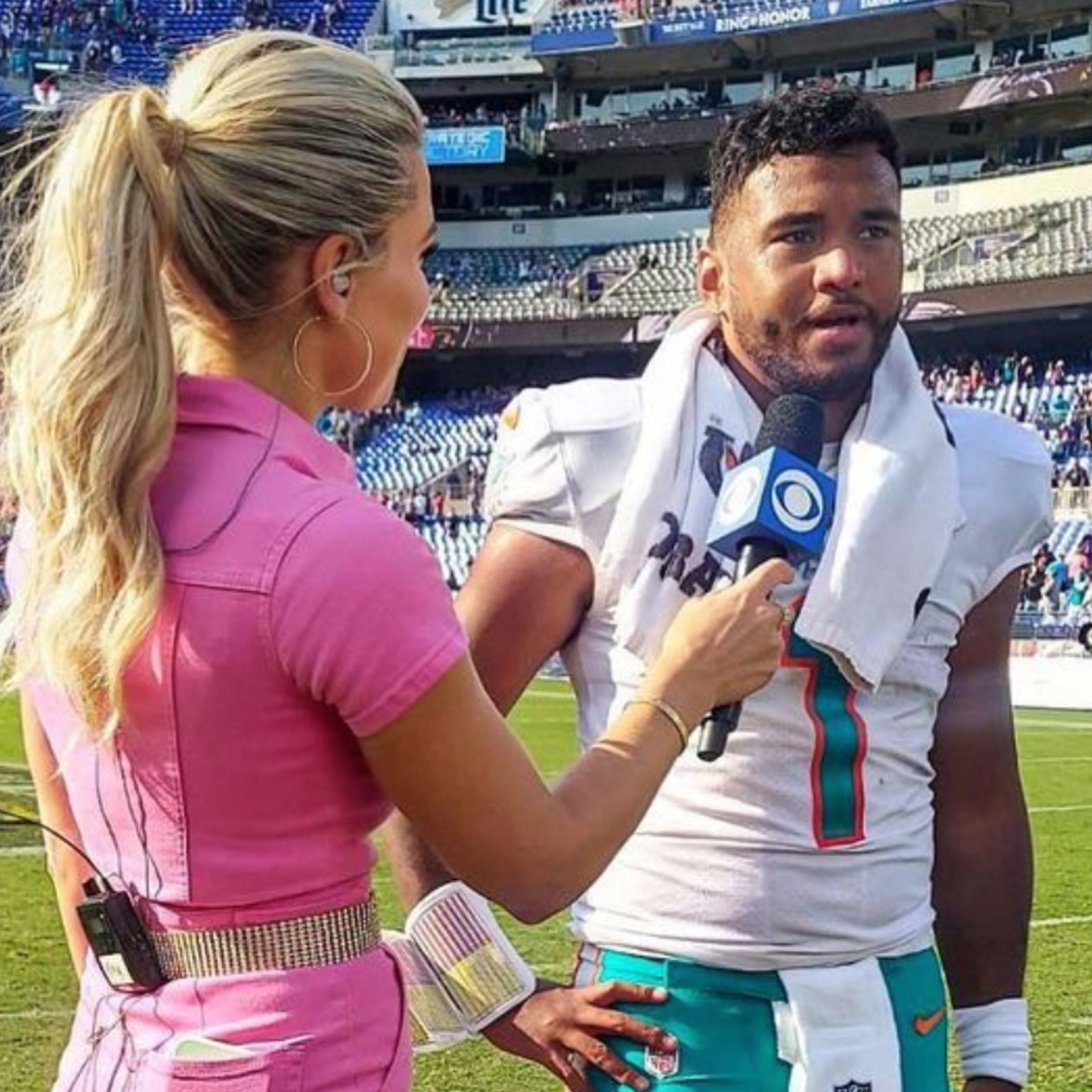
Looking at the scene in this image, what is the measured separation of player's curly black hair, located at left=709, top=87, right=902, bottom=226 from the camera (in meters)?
2.38

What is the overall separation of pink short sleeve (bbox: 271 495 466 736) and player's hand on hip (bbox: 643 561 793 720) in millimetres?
303

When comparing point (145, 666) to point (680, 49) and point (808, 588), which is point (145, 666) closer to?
point (808, 588)

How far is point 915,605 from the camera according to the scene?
2.29m

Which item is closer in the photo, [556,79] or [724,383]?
[724,383]

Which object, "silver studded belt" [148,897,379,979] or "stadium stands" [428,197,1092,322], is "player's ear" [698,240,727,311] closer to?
"silver studded belt" [148,897,379,979]

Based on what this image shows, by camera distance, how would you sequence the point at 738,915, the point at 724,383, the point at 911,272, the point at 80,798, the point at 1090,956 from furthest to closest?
the point at 911,272 → the point at 1090,956 → the point at 724,383 → the point at 738,915 → the point at 80,798

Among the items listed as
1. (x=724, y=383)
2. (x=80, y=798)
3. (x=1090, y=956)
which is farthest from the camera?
(x=1090, y=956)

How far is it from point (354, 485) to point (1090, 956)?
253 inches

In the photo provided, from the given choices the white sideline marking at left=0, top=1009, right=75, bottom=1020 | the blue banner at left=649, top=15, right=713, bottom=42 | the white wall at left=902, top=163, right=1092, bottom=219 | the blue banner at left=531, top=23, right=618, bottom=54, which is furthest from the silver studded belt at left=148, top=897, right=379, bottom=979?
the blue banner at left=531, top=23, right=618, bottom=54

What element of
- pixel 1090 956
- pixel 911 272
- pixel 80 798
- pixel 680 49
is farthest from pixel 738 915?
pixel 680 49

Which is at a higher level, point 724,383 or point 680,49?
point 680,49

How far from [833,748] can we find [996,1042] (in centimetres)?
50

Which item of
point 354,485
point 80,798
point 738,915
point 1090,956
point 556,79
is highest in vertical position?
point 556,79

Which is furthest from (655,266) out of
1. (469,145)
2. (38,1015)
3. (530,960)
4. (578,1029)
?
(578,1029)
